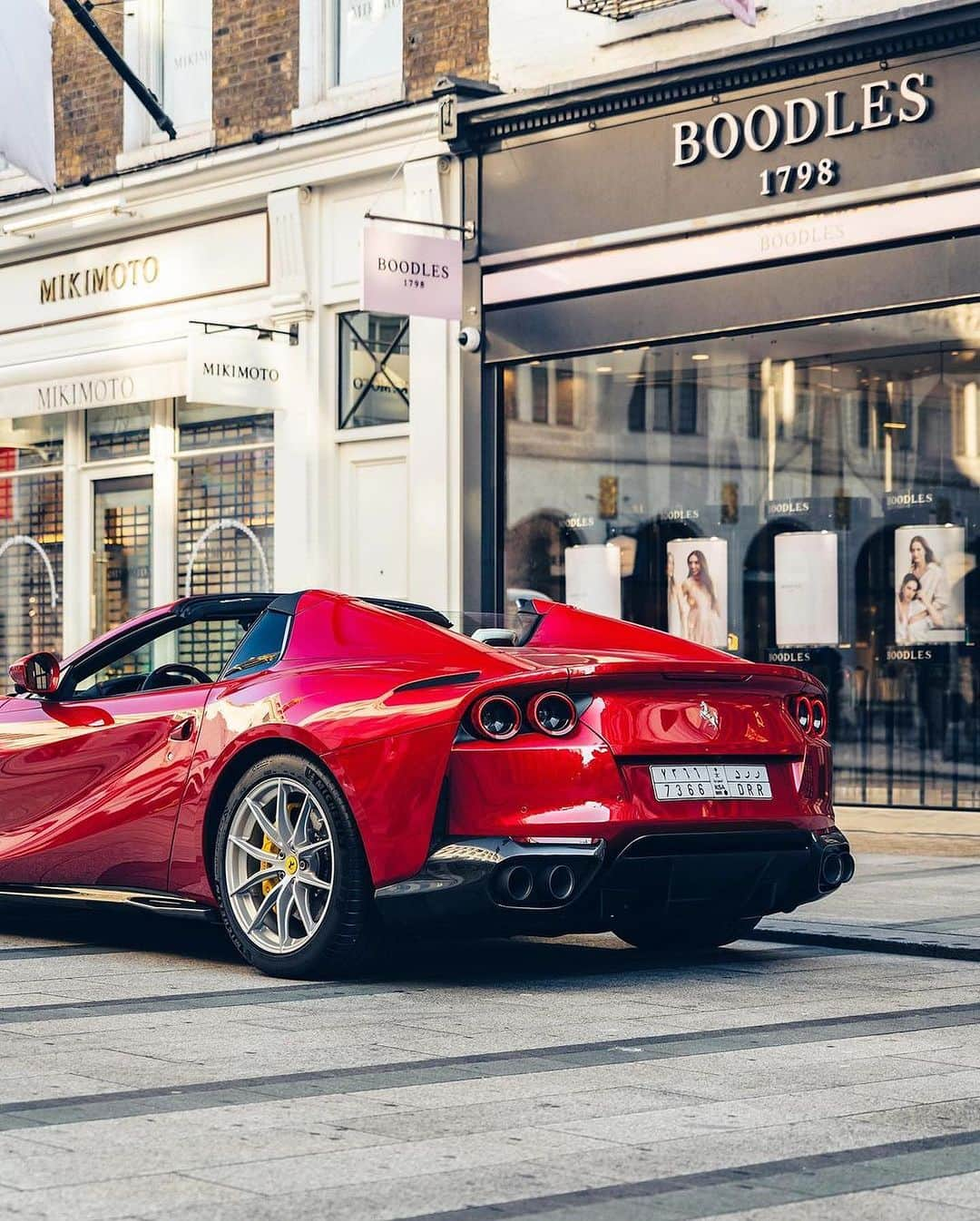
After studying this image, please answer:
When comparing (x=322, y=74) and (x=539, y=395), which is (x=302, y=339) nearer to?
(x=322, y=74)

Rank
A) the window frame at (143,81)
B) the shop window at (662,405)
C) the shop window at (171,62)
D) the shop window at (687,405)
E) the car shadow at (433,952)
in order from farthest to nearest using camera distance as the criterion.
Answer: the window frame at (143,81), the shop window at (171,62), the shop window at (662,405), the shop window at (687,405), the car shadow at (433,952)

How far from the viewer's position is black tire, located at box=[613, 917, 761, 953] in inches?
303

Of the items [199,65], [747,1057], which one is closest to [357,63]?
[199,65]

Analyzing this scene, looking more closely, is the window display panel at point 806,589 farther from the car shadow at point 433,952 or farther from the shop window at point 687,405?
the car shadow at point 433,952

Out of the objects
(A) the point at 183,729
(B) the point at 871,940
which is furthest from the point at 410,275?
(A) the point at 183,729

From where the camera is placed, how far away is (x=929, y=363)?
1356cm

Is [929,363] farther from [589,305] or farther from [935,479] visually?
[589,305]

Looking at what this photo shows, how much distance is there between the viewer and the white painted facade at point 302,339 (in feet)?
53.5

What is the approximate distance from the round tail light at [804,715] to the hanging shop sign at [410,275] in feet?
28.0

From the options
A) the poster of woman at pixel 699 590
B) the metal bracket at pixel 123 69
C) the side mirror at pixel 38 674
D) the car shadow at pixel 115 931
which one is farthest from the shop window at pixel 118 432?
the side mirror at pixel 38 674

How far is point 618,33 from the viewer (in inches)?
598

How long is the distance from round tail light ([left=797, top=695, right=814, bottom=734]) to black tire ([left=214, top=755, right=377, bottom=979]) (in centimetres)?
166

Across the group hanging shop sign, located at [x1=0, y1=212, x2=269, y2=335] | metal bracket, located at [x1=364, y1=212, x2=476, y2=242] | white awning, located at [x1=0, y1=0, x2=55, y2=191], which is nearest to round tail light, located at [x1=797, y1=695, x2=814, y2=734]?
metal bracket, located at [x1=364, y1=212, x2=476, y2=242]

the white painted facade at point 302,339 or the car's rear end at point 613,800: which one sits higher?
the white painted facade at point 302,339
